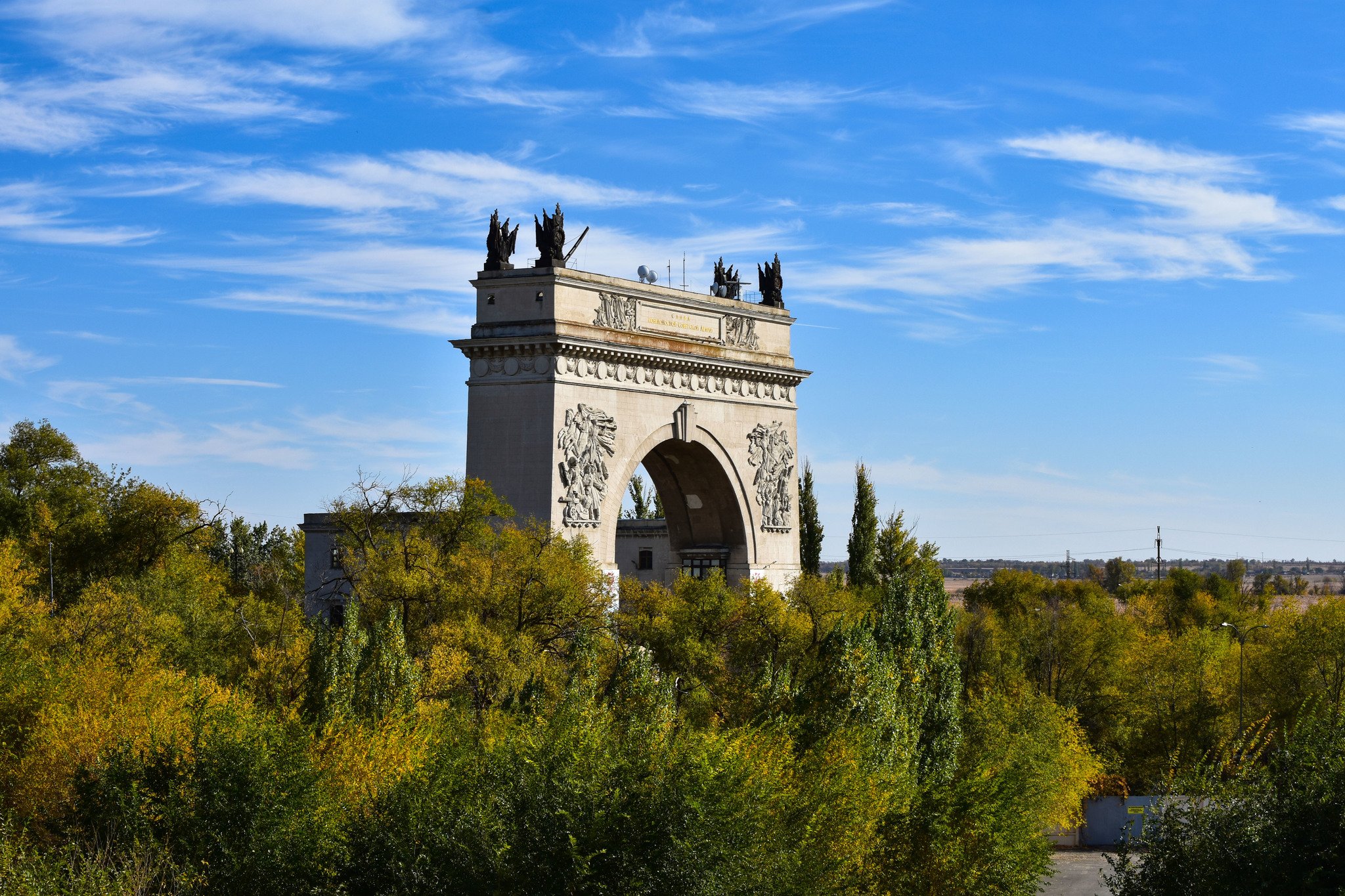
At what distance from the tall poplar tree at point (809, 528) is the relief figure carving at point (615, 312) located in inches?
614

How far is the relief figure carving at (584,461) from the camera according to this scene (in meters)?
54.2

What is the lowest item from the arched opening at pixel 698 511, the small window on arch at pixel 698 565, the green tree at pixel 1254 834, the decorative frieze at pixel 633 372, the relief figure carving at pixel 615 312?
the green tree at pixel 1254 834

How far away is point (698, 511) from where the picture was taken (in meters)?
64.0

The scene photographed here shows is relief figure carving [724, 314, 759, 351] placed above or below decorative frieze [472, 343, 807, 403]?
above

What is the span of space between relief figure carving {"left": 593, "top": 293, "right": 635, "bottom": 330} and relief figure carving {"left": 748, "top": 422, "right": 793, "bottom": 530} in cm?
802

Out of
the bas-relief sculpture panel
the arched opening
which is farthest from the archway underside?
the bas-relief sculpture panel

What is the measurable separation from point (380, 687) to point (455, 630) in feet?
24.2

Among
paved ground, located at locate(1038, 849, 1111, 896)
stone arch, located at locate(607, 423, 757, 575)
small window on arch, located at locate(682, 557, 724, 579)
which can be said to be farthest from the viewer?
small window on arch, located at locate(682, 557, 724, 579)

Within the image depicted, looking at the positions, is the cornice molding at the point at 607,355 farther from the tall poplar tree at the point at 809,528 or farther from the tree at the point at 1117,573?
the tree at the point at 1117,573

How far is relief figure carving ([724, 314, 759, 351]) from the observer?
205ft

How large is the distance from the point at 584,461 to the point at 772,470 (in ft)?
36.8

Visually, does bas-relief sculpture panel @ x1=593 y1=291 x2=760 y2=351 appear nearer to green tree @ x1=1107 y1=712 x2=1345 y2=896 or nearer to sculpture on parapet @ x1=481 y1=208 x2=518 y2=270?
sculpture on parapet @ x1=481 y1=208 x2=518 y2=270

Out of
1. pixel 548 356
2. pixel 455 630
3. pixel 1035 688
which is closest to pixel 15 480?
pixel 548 356

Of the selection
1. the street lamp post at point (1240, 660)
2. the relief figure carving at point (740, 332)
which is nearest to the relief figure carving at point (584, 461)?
the relief figure carving at point (740, 332)
